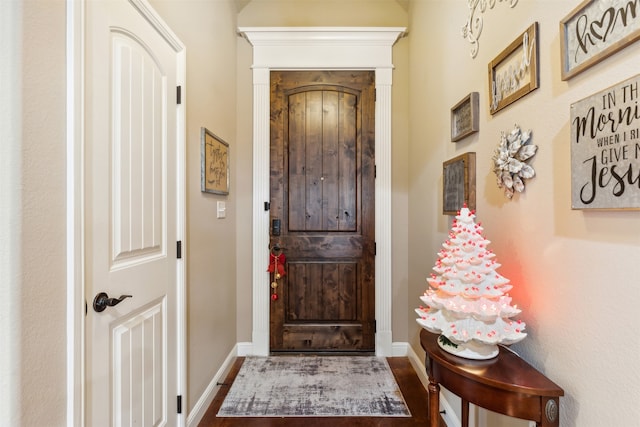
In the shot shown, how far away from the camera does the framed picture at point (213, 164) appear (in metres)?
1.91

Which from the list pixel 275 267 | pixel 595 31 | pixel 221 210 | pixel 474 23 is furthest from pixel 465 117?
pixel 275 267

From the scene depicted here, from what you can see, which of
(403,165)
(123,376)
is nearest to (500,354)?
(123,376)

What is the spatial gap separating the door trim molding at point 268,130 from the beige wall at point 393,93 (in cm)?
6

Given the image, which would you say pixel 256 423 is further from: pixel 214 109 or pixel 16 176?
pixel 214 109

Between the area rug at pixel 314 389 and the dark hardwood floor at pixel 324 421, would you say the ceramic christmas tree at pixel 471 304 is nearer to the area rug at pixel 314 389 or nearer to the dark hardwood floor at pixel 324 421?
the dark hardwood floor at pixel 324 421

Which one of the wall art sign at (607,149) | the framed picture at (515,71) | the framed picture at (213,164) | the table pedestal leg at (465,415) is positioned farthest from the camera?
the framed picture at (213,164)

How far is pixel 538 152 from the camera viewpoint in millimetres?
1061

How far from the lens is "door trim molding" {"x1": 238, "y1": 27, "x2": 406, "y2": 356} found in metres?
2.67

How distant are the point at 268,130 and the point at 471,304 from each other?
2.16 m

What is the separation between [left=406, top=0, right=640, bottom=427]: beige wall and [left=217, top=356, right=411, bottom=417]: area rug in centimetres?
119

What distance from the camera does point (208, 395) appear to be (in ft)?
6.48

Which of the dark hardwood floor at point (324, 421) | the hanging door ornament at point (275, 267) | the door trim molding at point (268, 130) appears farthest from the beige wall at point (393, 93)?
the dark hardwood floor at point (324, 421)

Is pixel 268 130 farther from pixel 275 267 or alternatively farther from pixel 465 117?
pixel 465 117

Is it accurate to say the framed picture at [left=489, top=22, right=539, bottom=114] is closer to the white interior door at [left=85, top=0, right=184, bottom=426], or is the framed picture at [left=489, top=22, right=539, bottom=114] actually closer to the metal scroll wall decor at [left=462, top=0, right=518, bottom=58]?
the metal scroll wall decor at [left=462, top=0, right=518, bottom=58]
